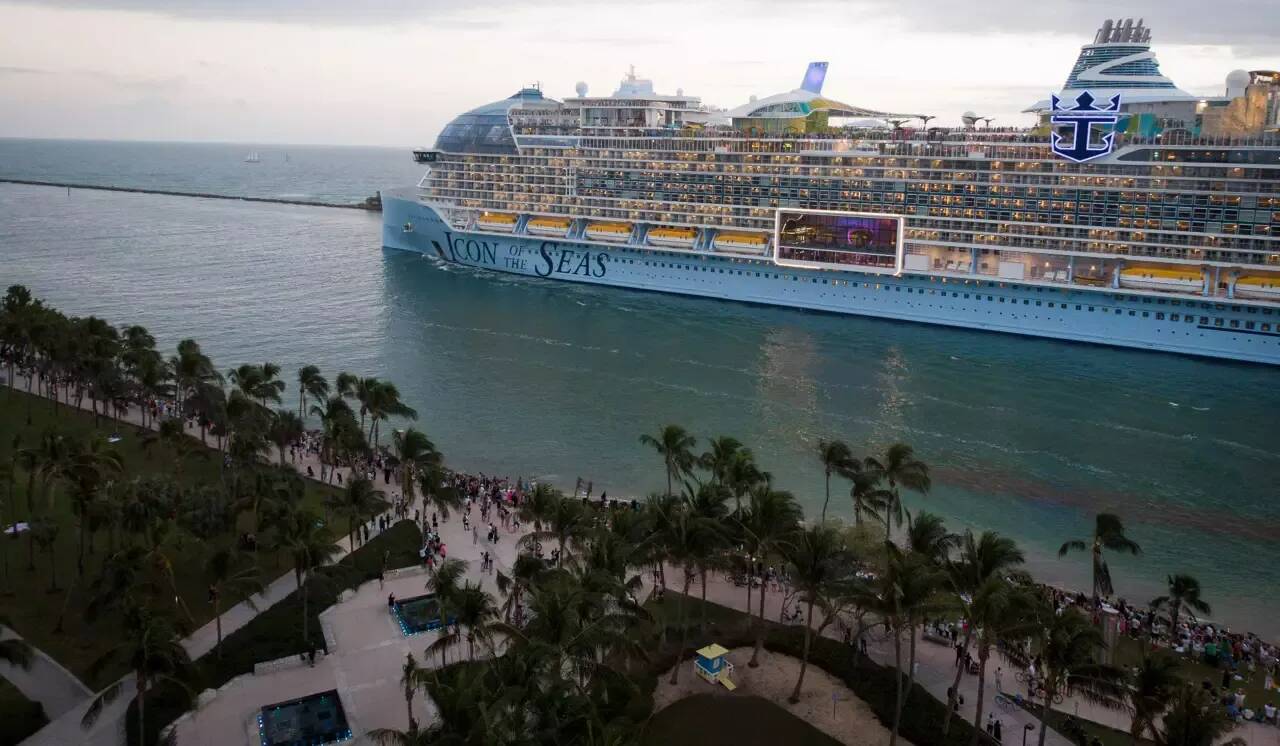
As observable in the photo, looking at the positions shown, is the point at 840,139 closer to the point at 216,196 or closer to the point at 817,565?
the point at 817,565

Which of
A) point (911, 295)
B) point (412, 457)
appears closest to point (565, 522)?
point (412, 457)

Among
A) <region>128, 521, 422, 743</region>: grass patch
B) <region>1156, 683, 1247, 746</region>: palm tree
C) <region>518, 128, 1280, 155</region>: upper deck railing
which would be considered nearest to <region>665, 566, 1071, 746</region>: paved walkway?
<region>1156, 683, 1247, 746</region>: palm tree

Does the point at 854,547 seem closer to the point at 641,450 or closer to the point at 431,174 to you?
the point at 641,450

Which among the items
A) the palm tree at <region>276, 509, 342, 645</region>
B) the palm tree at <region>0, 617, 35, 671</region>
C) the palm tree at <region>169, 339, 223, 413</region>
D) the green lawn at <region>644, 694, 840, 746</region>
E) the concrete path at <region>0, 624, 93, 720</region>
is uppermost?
the palm tree at <region>169, 339, 223, 413</region>

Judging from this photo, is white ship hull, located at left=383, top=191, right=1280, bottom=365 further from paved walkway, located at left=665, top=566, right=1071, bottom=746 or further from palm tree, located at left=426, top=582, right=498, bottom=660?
palm tree, located at left=426, top=582, right=498, bottom=660

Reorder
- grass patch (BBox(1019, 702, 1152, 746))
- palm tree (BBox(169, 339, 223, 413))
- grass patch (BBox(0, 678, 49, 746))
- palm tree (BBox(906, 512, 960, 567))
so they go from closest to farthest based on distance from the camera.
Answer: grass patch (BBox(0, 678, 49, 746)) < grass patch (BBox(1019, 702, 1152, 746)) < palm tree (BBox(906, 512, 960, 567)) < palm tree (BBox(169, 339, 223, 413))

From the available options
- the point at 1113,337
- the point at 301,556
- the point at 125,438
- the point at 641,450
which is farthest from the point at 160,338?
the point at 1113,337

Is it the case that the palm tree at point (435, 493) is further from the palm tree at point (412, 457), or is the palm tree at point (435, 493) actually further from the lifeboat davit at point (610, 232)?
the lifeboat davit at point (610, 232)
